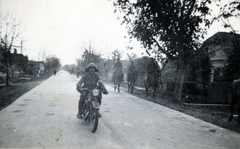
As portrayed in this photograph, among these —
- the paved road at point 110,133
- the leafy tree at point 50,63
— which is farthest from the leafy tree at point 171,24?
the leafy tree at point 50,63

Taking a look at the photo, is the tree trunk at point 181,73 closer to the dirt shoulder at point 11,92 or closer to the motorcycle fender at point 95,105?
the motorcycle fender at point 95,105

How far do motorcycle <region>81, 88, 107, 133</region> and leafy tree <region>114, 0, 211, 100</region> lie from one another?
812 cm

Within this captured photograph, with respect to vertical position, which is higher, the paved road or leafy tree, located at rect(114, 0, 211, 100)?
leafy tree, located at rect(114, 0, 211, 100)

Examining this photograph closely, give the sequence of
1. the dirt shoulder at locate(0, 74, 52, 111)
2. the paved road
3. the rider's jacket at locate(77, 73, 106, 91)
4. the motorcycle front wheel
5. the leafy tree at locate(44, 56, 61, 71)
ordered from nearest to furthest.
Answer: the paved road, the motorcycle front wheel, the rider's jacket at locate(77, 73, 106, 91), the dirt shoulder at locate(0, 74, 52, 111), the leafy tree at locate(44, 56, 61, 71)

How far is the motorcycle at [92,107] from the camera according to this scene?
5167mm

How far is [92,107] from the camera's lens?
216 inches

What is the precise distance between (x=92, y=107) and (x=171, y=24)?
9.60m

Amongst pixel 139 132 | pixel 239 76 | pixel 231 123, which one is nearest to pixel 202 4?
pixel 239 76

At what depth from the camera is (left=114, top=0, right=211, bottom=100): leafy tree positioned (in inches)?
471

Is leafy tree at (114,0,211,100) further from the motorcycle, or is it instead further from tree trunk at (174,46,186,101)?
the motorcycle

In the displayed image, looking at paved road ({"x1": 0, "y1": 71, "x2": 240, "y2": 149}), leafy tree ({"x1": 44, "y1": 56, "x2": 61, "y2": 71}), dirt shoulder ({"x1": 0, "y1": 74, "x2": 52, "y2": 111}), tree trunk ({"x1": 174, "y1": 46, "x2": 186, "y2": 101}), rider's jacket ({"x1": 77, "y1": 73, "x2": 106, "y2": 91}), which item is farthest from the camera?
leafy tree ({"x1": 44, "y1": 56, "x2": 61, "y2": 71})

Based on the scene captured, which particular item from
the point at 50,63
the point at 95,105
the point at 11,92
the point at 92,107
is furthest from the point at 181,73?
the point at 50,63

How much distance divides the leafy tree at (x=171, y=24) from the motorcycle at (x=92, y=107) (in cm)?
812

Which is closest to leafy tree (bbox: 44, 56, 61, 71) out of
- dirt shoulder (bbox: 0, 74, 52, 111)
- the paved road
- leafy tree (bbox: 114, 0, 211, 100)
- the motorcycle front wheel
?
dirt shoulder (bbox: 0, 74, 52, 111)
